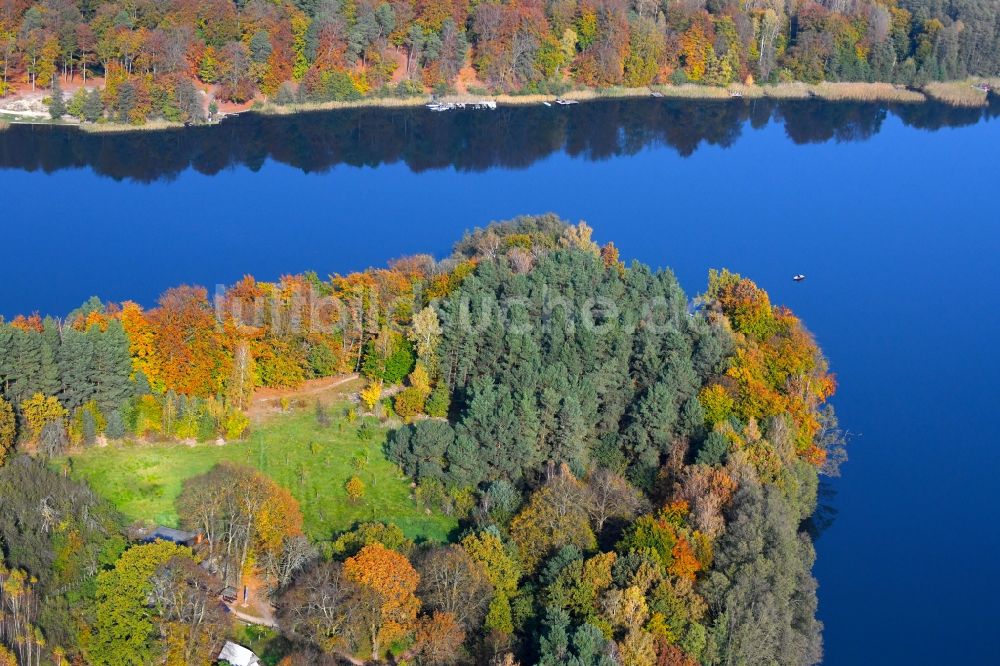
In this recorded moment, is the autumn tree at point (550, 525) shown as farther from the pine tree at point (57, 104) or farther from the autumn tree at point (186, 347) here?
the pine tree at point (57, 104)

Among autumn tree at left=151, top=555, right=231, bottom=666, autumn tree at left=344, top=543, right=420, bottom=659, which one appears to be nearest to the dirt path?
autumn tree at left=151, top=555, right=231, bottom=666

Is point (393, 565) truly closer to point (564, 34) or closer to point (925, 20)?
point (564, 34)

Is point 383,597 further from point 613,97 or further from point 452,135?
point 613,97

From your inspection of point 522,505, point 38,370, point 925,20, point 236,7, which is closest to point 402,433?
point 522,505

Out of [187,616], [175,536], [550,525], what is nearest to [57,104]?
[175,536]

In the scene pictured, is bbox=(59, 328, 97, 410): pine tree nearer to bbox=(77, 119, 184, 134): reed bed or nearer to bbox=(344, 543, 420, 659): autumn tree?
bbox=(344, 543, 420, 659): autumn tree
